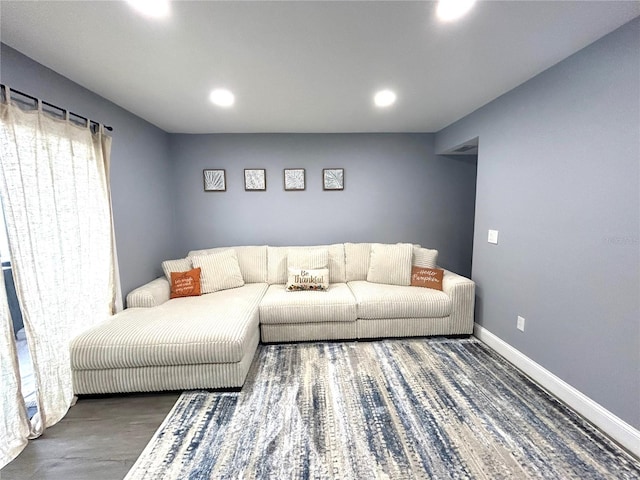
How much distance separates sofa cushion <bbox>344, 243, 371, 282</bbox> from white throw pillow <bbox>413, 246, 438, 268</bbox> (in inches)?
22.8

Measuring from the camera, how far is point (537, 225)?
215 cm

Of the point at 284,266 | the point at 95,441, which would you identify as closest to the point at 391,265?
the point at 284,266

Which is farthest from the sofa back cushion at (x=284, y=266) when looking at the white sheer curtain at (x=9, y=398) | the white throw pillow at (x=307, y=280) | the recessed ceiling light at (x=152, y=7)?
the recessed ceiling light at (x=152, y=7)

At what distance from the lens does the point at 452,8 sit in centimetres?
133

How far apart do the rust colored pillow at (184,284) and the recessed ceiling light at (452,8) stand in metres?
3.01

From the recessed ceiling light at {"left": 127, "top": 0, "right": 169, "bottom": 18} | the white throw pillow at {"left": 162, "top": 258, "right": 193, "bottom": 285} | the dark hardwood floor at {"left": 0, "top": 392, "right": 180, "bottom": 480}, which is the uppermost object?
the recessed ceiling light at {"left": 127, "top": 0, "right": 169, "bottom": 18}

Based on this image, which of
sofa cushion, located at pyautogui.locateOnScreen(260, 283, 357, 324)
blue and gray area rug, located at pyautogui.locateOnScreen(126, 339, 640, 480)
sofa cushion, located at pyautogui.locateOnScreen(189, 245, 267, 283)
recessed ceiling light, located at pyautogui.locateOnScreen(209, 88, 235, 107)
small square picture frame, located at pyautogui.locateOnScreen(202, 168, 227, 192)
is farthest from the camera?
small square picture frame, located at pyautogui.locateOnScreen(202, 168, 227, 192)

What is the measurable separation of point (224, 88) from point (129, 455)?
2588 mm

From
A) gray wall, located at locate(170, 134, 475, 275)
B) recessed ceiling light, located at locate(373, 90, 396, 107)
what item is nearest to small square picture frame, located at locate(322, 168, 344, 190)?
gray wall, located at locate(170, 134, 475, 275)

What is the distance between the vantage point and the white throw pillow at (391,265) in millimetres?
3178

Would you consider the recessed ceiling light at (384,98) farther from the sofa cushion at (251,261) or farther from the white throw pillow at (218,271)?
the white throw pillow at (218,271)

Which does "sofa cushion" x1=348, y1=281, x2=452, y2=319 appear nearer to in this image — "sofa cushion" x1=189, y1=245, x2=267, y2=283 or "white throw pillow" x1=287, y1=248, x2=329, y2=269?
"white throw pillow" x1=287, y1=248, x2=329, y2=269

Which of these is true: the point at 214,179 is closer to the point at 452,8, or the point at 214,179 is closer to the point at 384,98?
the point at 384,98

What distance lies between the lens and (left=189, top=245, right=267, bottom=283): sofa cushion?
3.41 m
